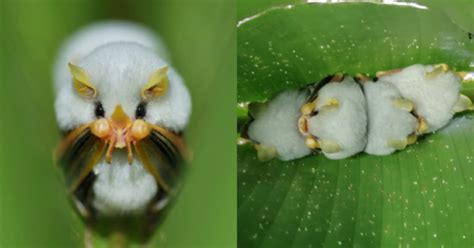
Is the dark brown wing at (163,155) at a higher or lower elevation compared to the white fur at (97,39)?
lower

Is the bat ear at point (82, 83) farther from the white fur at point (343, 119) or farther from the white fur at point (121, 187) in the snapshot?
the white fur at point (343, 119)

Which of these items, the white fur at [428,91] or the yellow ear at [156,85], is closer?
the yellow ear at [156,85]

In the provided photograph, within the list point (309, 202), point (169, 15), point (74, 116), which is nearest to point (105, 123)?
point (74, 116)

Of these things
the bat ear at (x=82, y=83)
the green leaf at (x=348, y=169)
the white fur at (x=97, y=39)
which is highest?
the white fur at (x=97, y=39)

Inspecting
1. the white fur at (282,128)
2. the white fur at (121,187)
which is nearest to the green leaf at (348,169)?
the white fur at (282,128)

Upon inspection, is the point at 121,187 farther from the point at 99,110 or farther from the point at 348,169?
the point at 348,169

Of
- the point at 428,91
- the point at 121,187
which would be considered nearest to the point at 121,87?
the point at 121,187

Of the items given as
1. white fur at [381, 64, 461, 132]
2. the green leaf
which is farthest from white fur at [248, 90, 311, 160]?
white fur at [381, 64, 461, 132]
